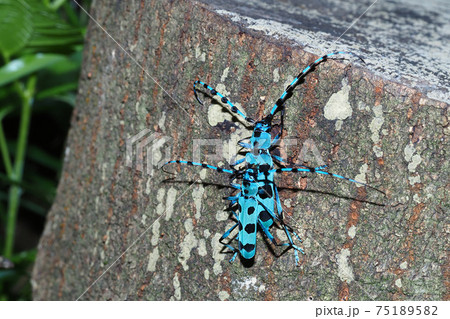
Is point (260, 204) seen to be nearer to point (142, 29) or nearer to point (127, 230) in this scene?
point (127, 230)

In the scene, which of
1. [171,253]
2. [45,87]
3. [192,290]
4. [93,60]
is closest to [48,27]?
[93,60]

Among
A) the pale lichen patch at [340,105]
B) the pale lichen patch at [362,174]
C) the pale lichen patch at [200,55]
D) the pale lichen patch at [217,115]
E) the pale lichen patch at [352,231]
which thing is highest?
the pale lichen patch at [200,55]

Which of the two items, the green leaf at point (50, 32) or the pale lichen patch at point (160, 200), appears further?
the green leaf at point (50, 32)

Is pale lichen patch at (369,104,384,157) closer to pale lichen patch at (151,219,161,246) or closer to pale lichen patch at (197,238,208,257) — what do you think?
pale lichen patch at (197,238,208,257)

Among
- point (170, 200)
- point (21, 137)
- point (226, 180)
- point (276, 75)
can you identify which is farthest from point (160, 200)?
point (21, 137)

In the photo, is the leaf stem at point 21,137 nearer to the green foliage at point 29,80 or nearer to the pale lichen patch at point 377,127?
the green foliage at point 29,80

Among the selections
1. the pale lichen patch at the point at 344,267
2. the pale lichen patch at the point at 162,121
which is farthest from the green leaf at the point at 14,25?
the pale lichen patch at the point at 344,267
